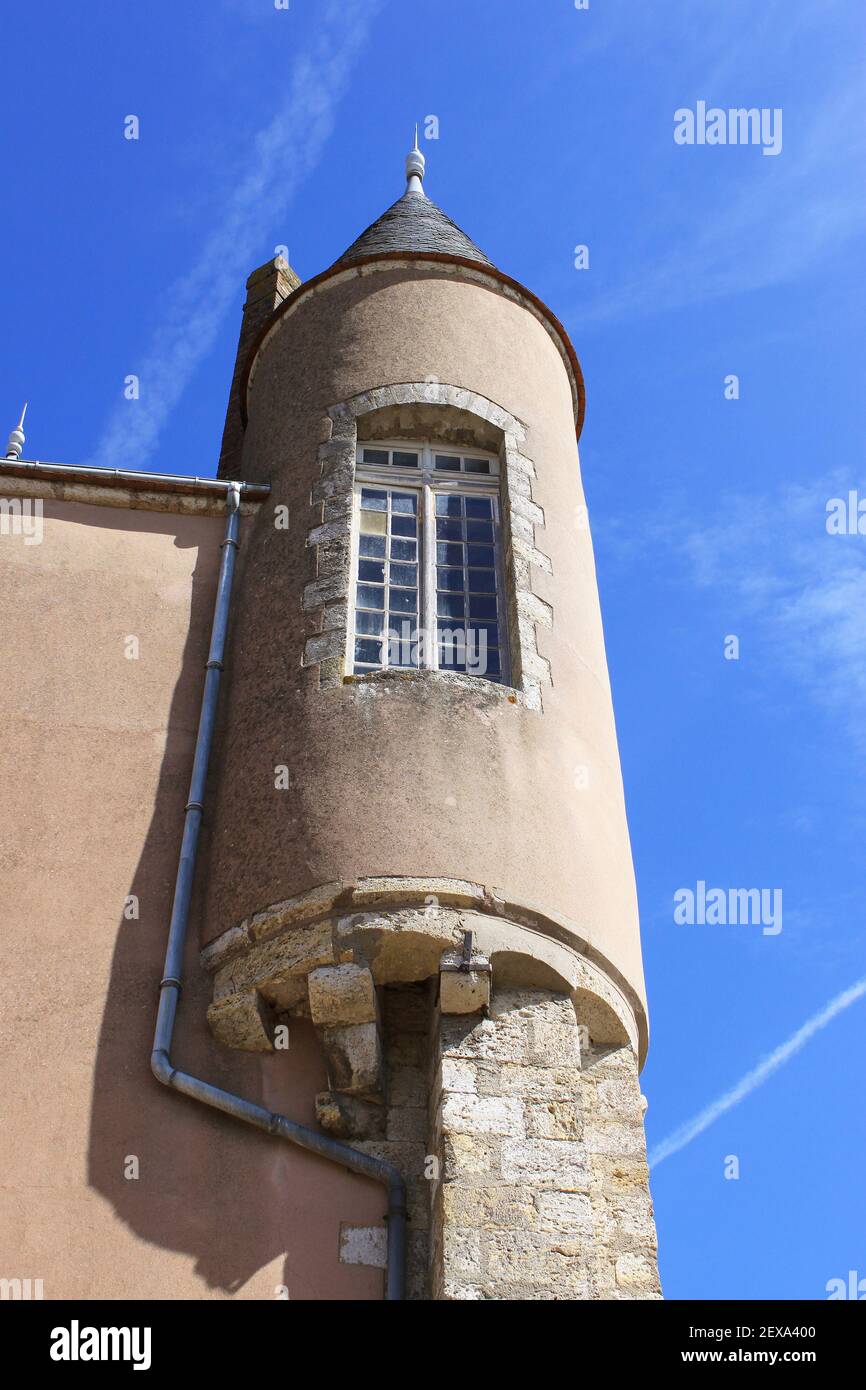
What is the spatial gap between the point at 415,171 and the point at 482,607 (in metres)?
5.52

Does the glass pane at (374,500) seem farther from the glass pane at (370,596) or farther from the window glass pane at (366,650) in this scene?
the window glass pane at (366,650)

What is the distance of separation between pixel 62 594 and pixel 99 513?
72cm

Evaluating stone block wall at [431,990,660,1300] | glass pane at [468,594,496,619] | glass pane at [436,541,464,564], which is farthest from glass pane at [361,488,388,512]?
stone block wall at [431,990,660,1300]

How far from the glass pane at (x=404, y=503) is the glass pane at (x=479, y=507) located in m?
0.31

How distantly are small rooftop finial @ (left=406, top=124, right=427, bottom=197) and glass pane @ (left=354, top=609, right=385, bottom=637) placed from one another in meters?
5.31

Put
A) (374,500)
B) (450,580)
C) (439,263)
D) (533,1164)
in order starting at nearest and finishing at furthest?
(533,1164), (450,580), (374,500), (439,263)

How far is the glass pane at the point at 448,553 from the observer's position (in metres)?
8.80

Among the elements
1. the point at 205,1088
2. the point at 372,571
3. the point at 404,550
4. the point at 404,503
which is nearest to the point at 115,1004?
the point at 205,1088

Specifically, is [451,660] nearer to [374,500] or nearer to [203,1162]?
[374,500]

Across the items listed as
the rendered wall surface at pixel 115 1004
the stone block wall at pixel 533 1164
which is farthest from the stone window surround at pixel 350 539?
the stone block wall at pixel 533 1164

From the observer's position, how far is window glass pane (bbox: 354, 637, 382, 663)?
26.9 ft

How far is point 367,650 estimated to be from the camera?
27.0 feet
